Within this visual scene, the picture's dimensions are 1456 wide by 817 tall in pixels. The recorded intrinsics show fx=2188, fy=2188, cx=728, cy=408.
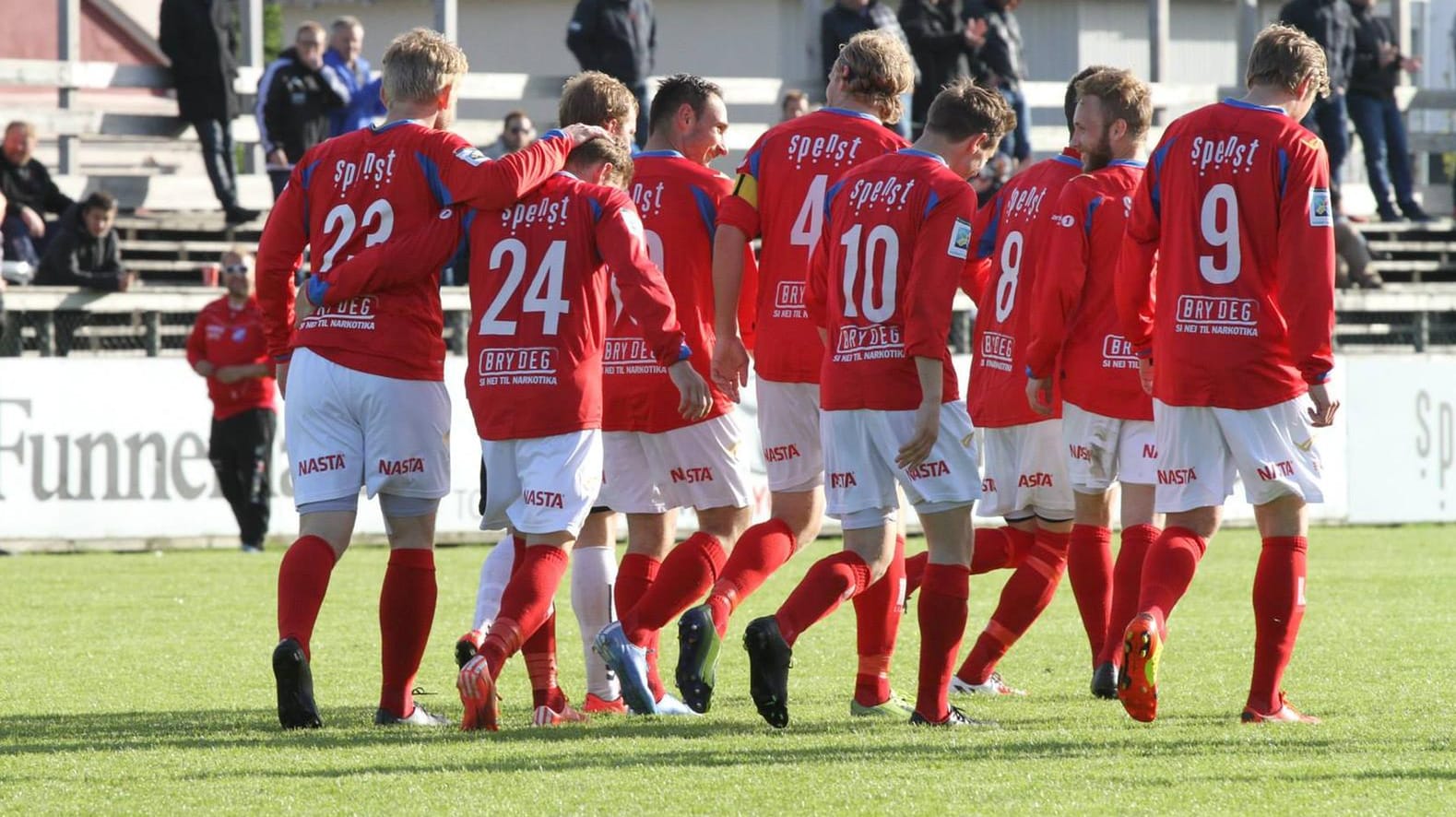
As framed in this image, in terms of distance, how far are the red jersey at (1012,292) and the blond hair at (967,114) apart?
0.79 meters

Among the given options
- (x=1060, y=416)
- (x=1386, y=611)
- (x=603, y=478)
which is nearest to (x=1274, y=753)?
(x=1060, y=416)

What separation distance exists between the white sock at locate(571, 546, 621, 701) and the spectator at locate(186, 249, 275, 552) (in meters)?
7.13

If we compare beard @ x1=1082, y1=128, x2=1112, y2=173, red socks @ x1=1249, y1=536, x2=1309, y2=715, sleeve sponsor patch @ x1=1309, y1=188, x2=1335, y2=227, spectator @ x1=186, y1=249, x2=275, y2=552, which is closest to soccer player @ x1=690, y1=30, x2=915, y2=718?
beard @ x1=1082, y1=128, x2=1112, y2=173

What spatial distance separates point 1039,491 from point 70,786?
3.55 metres

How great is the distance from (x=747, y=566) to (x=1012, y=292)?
153 centimetres

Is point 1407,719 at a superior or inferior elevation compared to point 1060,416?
inferior

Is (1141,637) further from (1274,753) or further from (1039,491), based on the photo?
(1039,491)

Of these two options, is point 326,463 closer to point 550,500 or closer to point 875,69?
point 550,500

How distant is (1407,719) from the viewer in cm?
651

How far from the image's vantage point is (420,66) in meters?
6.65

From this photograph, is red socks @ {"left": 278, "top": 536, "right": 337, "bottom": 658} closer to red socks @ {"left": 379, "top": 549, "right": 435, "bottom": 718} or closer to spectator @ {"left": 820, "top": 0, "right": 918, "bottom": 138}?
red socks @ {"left": 379, "top": 549, "right": 435, "bottom": 718}

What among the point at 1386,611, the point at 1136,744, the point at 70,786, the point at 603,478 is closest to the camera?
the point at 70,786

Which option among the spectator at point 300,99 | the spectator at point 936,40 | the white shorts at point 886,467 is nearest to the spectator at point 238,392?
the spectator at point 300,99

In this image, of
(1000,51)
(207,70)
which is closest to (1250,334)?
(207,70)
